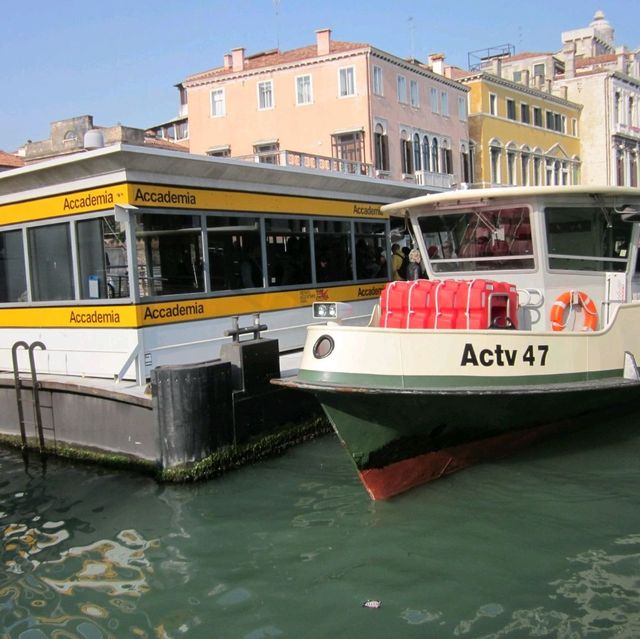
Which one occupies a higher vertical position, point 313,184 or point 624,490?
point 313,184

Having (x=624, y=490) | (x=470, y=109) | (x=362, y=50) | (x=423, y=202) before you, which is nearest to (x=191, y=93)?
(x=362, y=50)

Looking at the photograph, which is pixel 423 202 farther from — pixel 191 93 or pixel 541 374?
pixel 191 93

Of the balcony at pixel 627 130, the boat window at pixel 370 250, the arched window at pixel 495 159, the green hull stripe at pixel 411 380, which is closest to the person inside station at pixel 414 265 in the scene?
the boat window at pixel 370 250

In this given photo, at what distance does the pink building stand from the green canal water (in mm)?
24603

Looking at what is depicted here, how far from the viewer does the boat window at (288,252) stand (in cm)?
982

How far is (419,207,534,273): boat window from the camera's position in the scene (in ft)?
24.8

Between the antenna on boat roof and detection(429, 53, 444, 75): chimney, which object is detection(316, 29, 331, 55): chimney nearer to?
detection(429, 53, 444, 75): chimney

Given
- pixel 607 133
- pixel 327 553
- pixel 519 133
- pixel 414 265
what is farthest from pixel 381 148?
pixel 327 553

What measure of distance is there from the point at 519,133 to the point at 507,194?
39626mm

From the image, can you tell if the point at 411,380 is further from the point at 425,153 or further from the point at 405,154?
the point at 425,153

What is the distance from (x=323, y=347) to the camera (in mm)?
6590

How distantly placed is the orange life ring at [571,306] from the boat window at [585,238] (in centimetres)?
31

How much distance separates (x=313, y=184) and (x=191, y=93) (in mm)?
31098

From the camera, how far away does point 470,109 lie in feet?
137
